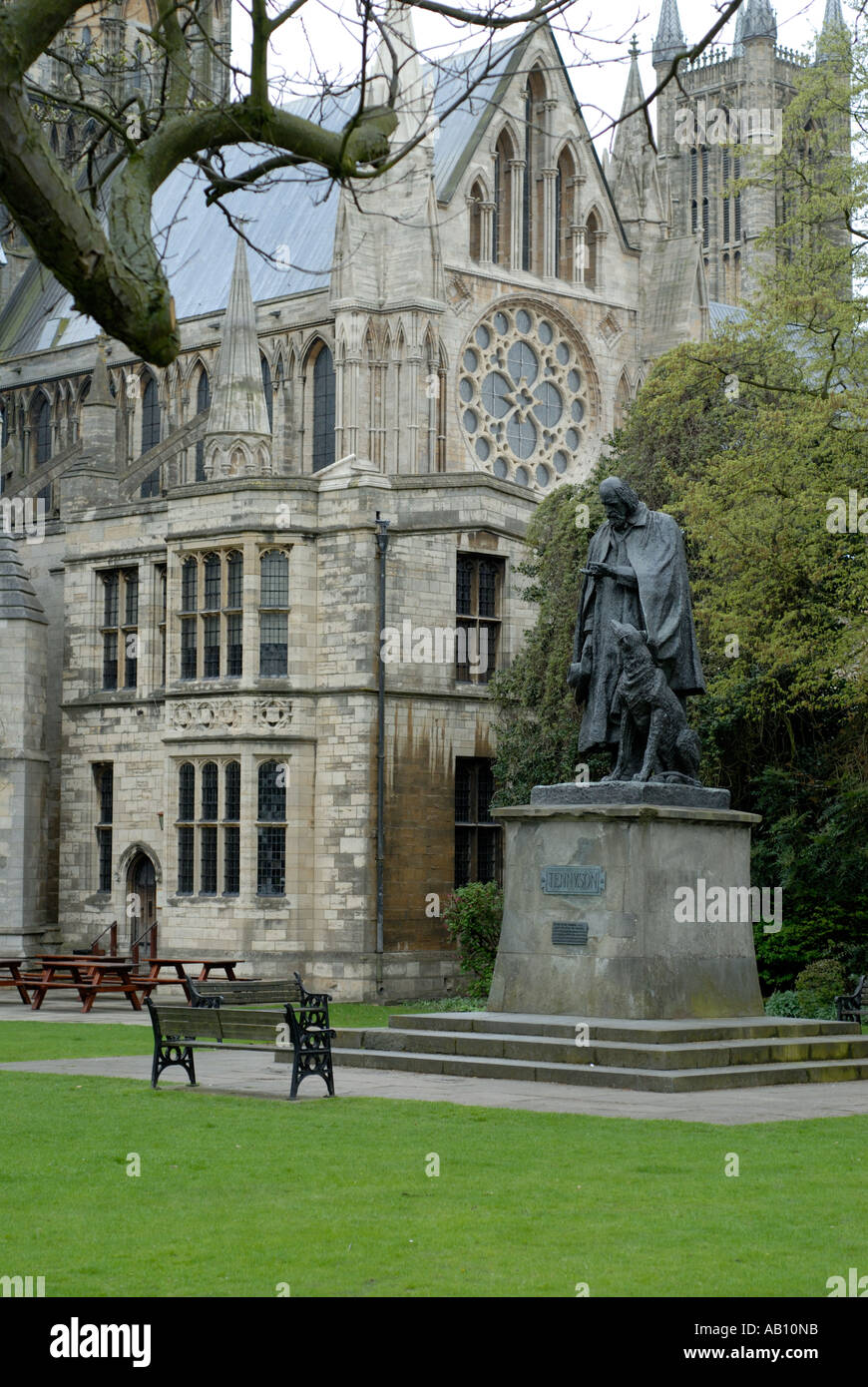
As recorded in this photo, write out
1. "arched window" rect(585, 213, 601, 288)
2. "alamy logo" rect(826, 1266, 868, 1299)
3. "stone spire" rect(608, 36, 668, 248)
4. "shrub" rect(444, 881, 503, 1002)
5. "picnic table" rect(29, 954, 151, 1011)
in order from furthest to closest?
"stone spire" rect(608, 36, 668, 248) → "arched window" rect(585, 213, 601, 288) → "shrub" rect(444, 881, 503, 1002) → "picnic table" rect(29, 954, 151, 1011) → "alamy logo" rect(826, 1266, 868, 1299)

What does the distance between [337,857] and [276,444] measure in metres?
19.1

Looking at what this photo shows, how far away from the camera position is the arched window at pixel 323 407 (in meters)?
50.7

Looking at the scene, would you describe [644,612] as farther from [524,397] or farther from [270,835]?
[524,397]

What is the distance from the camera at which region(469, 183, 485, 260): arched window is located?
50531 millimetres

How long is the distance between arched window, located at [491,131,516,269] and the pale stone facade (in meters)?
0.07

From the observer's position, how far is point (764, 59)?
111 m

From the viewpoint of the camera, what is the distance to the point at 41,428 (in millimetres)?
61750

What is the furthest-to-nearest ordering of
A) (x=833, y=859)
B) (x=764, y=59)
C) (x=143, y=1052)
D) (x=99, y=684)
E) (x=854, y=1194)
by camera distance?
(x=764, y=59), (x=99, y=684), (x=833, y=859), (x=143, y=1052), (x=854, y=1194)

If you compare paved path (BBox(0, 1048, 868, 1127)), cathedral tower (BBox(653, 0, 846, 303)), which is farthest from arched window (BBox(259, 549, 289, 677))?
cathedral tower (BBox(653, 0, 846, 303))

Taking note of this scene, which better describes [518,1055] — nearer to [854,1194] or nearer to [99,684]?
[854,1194]

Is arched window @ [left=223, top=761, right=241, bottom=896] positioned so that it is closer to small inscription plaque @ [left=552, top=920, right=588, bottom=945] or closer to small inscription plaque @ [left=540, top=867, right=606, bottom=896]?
small inscription plaque @ [left=540, top=867, right=606, bottom=896]

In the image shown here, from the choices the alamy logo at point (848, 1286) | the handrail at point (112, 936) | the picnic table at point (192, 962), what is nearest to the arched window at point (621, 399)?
the handrail at point (112, 936)
